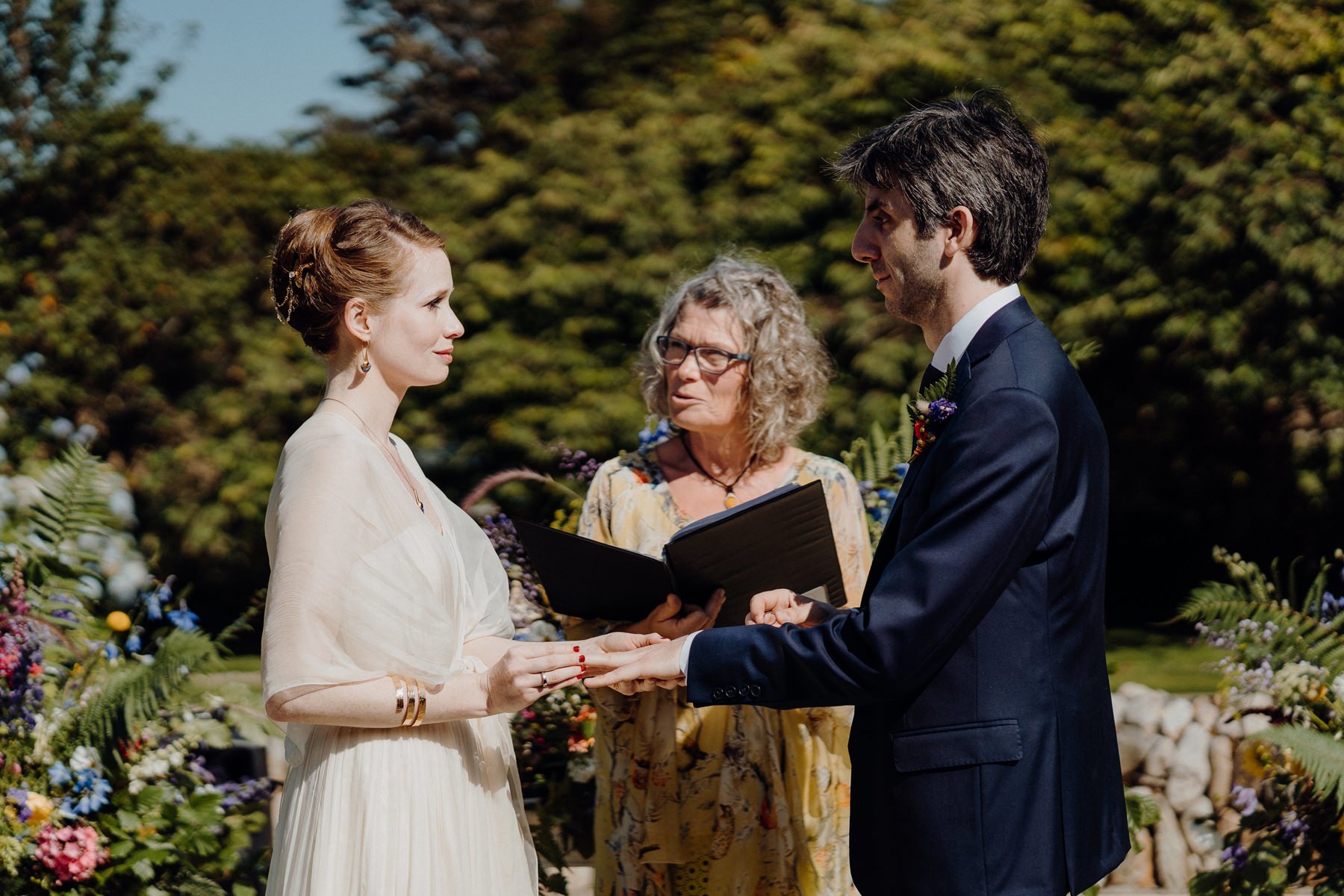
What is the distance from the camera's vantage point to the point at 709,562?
2793 millimetres

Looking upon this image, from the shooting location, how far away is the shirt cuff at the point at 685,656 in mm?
2395

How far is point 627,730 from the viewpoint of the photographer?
3307 millimetres

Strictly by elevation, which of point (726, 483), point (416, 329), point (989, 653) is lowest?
point (989, 653)

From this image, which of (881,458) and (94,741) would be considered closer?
(94,741)

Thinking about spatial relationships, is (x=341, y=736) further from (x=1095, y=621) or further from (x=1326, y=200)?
(x=1326, y=200)

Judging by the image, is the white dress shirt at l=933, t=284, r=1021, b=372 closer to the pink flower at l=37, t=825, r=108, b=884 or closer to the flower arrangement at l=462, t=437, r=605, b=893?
the flower arrangement at l=462, t=437, r=605, b=893

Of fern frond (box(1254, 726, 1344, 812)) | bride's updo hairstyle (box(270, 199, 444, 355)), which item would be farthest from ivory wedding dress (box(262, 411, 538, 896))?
fern frond (box(1254, 726, 1344, 812))

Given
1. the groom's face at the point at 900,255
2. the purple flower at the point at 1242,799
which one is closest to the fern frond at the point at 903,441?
the purple flower at the point at 1242,799

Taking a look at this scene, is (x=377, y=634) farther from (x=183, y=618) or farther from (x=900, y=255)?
(x=183, y=618)

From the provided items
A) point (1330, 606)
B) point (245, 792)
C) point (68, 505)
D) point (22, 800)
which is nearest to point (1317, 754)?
point (1330, 606)

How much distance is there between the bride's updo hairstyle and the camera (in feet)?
8.06

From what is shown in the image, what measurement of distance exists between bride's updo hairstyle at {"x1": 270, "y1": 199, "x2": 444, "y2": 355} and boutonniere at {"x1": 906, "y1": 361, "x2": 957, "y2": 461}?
107 centimetres

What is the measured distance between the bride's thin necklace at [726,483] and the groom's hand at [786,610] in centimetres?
78

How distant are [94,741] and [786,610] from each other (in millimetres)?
2361
